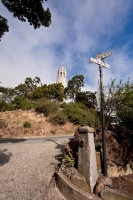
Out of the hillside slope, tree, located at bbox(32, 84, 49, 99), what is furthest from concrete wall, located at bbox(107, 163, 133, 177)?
tree, located at bbox(32, 84, 49, 99)

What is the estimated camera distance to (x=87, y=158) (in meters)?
2.94

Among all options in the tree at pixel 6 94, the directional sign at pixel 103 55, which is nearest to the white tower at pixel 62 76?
the tree at pixel 6 94

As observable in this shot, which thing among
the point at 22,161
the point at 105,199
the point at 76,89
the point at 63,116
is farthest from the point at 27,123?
the point at 76,89

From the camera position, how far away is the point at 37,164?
414 centimetres

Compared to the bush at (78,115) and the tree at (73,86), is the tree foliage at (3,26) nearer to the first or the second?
the bush at (78,115)

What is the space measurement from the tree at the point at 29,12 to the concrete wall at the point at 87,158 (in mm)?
3850

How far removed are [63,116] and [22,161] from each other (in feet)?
35.3

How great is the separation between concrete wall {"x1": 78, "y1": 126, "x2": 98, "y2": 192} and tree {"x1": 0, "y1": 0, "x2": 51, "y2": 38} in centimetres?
385

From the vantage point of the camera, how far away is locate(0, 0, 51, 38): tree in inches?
152

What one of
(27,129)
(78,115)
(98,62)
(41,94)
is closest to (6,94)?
(41,94)

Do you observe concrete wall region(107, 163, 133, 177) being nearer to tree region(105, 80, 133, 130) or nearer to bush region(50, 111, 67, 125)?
tree region(105, 80, 133, 130)

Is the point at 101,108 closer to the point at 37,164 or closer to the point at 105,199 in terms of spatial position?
the point at 105,199

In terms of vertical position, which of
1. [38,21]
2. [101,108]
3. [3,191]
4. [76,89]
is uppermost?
[76,89]

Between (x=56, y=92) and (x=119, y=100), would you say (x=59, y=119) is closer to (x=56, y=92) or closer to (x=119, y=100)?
(x=119, y=100)
